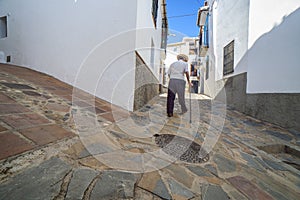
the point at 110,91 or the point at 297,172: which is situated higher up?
the point at 110,91

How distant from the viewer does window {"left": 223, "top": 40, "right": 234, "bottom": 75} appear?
5.12 meters

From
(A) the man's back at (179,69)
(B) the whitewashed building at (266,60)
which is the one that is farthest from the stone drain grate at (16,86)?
(B) the whitewashed building at (266,60)

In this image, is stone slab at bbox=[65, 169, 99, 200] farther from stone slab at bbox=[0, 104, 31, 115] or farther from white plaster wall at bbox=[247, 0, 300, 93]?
white plaster wall at bbox=[247, 0, 300, 93]

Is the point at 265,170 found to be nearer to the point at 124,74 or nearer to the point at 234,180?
the point at 234,180

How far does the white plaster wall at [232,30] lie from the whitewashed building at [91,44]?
2.86 meters

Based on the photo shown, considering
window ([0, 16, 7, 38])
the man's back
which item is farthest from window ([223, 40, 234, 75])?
window ([0, 16, 7, 38])

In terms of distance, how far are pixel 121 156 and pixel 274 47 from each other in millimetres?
4019

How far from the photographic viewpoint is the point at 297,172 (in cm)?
190

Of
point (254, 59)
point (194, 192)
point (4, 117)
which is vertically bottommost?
point (194, 192)

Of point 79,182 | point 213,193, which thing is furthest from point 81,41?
point 213,193

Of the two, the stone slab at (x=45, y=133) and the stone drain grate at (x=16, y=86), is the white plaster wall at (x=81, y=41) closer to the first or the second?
the stone drain grate at (x=16, y=86)

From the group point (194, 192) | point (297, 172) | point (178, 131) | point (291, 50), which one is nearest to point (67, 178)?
point (194, 192)

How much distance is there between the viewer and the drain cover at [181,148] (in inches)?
71.3

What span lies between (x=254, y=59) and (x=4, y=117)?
496cm
